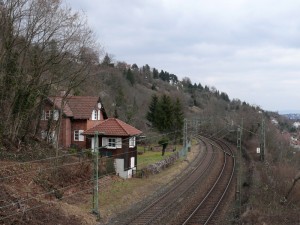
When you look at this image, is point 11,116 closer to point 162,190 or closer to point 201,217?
point 162,190

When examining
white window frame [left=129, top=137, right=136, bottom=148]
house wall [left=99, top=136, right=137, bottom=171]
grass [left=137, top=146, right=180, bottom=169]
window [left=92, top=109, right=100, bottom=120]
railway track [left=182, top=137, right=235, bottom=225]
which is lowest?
railway track [left=182, top=137, right=235, bottom=225]

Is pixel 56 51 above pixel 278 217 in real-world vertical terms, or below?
above

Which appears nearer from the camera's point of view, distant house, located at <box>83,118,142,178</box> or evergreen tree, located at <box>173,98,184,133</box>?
distant house, located at <box>83,118,142,178</box>

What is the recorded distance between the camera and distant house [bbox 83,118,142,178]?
3688cm

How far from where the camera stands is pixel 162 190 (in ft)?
107

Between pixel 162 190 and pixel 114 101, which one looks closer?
pixel 162 190

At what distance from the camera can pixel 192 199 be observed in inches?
1180

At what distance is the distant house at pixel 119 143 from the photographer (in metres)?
36.9

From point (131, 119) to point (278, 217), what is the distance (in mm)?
44811

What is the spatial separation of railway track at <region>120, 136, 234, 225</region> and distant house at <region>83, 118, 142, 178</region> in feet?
16.1

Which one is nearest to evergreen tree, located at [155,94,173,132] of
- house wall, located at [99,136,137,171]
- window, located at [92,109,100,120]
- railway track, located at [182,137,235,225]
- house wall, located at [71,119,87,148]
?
railway track, located at [182,137,235,225]

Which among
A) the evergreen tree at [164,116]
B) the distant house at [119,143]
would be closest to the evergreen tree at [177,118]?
the evergreen tree at [164,116]

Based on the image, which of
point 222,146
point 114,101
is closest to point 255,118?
point 222,146

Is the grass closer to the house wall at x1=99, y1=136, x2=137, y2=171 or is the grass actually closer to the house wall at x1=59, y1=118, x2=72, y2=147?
the house wall at x1=99, y1=136, x2=137, y2=171
